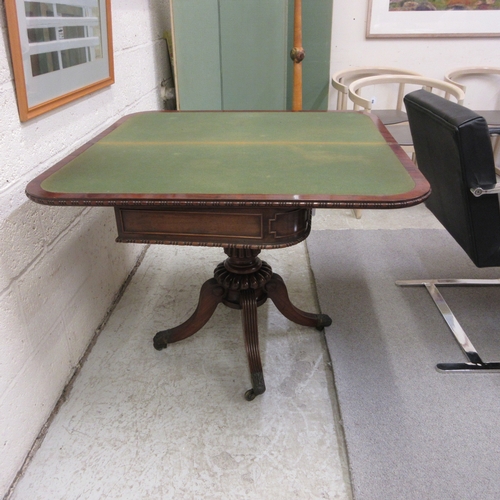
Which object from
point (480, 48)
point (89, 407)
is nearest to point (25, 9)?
point (89, 407)

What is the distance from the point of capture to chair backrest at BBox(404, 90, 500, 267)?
1.55 meters

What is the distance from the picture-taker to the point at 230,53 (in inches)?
104

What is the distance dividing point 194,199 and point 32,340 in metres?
0.79

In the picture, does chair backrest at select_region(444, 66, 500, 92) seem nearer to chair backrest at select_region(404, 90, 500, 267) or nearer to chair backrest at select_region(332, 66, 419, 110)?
chair backrest at select_region(332, 66, 419, 110)

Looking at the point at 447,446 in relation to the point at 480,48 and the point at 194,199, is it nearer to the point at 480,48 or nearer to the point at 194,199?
the point at 194,199

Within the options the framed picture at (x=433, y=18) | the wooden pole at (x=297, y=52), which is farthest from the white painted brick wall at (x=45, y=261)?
the framed picture at (x=433, y=18)

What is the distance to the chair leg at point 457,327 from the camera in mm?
1781

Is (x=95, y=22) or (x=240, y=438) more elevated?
(x=95, y=22)

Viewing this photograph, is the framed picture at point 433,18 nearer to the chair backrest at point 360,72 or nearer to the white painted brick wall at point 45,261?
the chair backrest at point 360,72

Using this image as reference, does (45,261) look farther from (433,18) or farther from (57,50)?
(433,18)

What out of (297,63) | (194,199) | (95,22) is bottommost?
(194,199)

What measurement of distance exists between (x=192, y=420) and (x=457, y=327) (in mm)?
1161

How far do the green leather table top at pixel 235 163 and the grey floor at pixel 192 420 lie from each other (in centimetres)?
81

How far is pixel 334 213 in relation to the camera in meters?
3.23
